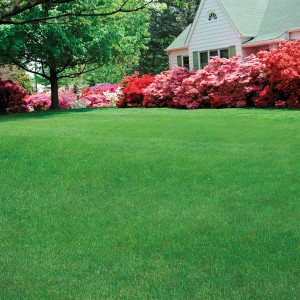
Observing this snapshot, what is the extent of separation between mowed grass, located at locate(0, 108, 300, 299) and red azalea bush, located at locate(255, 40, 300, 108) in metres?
6.67

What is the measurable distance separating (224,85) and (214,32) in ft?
23.2

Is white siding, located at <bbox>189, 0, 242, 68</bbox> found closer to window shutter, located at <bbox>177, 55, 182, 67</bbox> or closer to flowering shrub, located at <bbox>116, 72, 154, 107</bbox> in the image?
window shutter, located at <bbox>177, 55, 182, 67</bbox>

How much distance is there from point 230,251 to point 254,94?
Answer: 15661mm

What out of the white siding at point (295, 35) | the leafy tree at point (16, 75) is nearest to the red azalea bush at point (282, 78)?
the white siding at point (295, 35)

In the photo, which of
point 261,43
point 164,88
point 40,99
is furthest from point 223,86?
point 40,99

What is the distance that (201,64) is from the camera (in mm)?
27609

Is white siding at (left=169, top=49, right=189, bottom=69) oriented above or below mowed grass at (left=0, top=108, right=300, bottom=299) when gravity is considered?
above

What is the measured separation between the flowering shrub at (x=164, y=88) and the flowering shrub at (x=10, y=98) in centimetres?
693

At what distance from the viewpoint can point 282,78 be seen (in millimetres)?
17281

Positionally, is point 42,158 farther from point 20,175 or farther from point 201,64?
point 201,64

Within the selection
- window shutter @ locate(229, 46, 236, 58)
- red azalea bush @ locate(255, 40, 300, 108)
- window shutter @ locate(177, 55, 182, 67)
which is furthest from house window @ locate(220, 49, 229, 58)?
red azalea bush @ locate(255, 40, 300, 108)

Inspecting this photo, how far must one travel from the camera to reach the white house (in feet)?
79.2

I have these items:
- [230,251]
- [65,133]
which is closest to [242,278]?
[230,251]

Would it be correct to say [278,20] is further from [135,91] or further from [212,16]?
[135,91]
